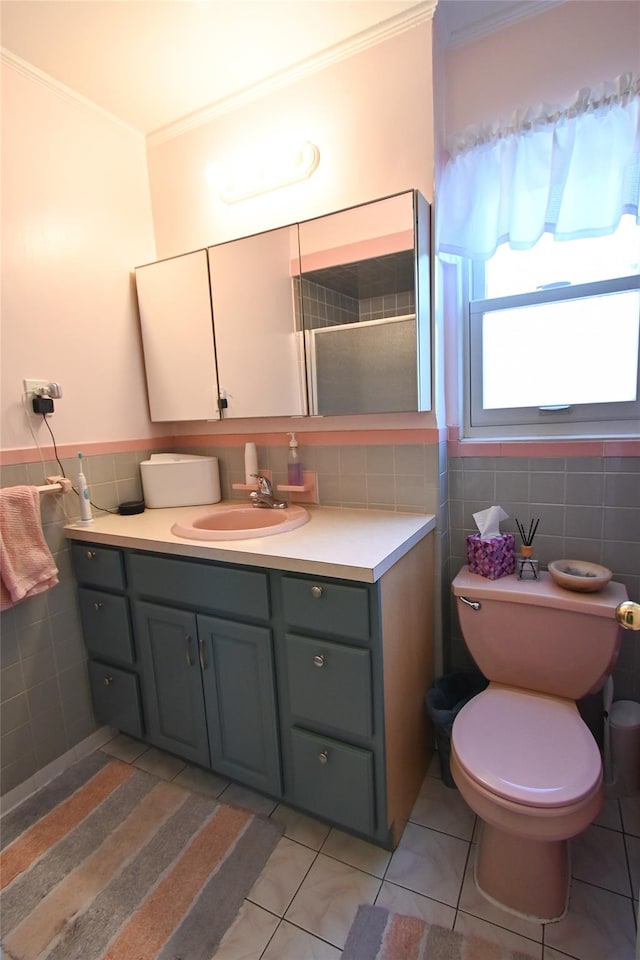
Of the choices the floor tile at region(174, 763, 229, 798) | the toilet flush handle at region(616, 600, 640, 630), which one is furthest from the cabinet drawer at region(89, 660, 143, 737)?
the toilet flush handle at region(616, 600, 640, 630)

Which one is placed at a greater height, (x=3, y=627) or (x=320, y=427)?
(x=320, y=427)

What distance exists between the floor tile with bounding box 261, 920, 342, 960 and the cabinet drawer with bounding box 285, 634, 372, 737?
0.46m

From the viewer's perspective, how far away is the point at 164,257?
1.96 meters

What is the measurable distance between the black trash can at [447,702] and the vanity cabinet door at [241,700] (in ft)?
1.73

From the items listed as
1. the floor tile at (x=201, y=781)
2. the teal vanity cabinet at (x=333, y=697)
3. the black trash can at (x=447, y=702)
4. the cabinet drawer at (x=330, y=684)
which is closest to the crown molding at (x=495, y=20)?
the teal vanity cabinet at (x=333, y=697)

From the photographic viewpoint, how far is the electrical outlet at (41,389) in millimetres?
1517

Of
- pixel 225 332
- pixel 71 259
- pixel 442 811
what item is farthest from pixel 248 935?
pixel 71 259

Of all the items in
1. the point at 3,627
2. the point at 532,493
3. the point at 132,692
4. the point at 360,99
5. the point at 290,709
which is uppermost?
the point at 360,99

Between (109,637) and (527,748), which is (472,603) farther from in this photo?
(109,637)

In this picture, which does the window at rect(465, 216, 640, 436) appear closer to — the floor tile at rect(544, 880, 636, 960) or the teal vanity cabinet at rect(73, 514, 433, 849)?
the teal vanity cabinet at rect(73, 514, 433, 849)

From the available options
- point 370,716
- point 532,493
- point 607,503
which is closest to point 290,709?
point 370,716

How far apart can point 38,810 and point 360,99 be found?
261 centimetres

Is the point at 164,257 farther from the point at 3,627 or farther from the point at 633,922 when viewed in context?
the point at 633,922

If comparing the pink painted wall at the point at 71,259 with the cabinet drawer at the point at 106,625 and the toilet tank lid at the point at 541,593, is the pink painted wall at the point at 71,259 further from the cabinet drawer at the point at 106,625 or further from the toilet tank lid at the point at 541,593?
the toilet tank lid at the point at 541,593
